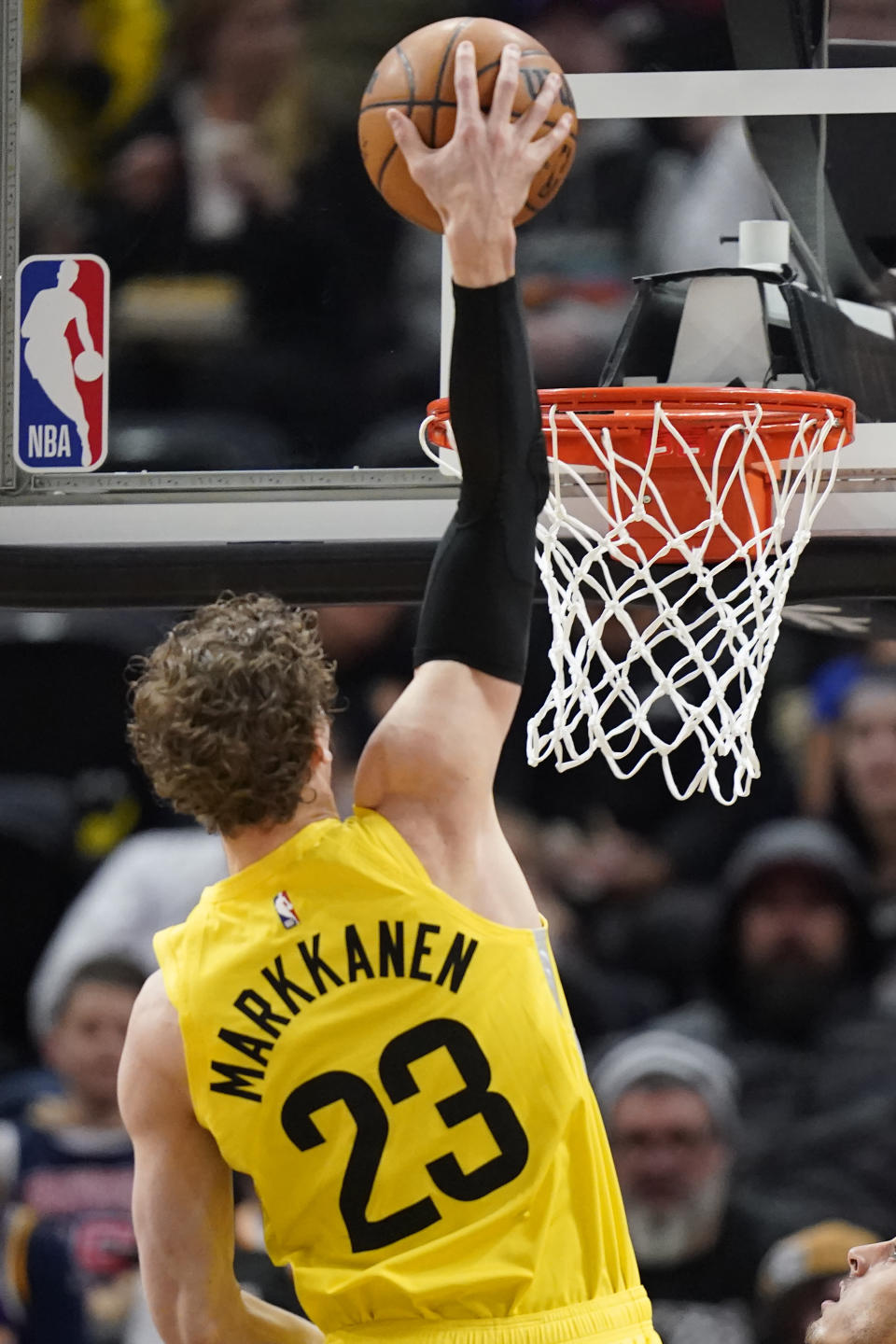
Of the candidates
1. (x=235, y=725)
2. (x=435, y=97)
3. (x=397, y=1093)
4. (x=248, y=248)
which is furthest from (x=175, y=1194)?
(x=248, y=248)

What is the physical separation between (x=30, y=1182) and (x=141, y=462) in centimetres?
197

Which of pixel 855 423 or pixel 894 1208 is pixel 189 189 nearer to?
pixel 855 423

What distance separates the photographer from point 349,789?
4.36 m

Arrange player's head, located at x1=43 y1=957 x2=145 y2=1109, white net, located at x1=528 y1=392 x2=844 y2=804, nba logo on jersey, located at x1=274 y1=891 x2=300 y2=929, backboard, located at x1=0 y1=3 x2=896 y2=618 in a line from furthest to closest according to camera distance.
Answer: player's head, located at x1=43 y1=957 x2=145 y2=1109 < backboard, located at x1=0 y1=3 x2=896 y2=618 < white net, located at x1=528 y1=392 x2=844 y2=804 < nba logo on jersey, located at x1=274 y1=891 x2=300 y2=929

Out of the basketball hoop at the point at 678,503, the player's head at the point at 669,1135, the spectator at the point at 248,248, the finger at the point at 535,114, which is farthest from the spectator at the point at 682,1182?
the finger at the point at 535,114

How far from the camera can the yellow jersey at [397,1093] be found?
1768 mm

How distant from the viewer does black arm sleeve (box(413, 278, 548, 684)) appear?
167 centimetres

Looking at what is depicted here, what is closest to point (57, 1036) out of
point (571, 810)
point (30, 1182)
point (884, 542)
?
point (30, 1182)

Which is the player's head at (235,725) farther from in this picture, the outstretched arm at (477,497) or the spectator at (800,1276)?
the spectator at (800,1276)

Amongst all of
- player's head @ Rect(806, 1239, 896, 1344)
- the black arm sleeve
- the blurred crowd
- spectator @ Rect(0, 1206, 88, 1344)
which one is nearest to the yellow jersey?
the black arm sleeve

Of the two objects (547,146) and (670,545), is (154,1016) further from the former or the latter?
(670,545)

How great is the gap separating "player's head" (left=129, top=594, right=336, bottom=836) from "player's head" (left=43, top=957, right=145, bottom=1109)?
2.64 meters

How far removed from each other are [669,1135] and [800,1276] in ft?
1.58

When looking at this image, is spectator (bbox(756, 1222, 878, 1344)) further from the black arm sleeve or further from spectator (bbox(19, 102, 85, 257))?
spectator (bbox(19, 102, 85, 257))
